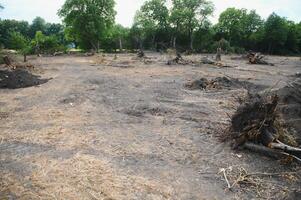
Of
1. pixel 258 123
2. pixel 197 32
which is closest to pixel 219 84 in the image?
pixel 258 123

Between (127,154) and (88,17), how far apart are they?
32.0 meters

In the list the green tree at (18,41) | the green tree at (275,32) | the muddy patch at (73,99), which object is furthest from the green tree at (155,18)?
the muddy patch at (73,99)

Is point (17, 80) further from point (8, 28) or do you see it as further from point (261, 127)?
point (8, 28)

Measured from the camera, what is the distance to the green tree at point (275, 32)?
47.7 meters

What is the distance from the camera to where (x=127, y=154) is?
19.6ft

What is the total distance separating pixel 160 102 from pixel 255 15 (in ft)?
168

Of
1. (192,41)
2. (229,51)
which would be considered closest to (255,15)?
(192,41)

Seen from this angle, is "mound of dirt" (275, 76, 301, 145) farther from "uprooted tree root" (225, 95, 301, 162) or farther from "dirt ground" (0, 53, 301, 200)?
"dirt ground" (0, 53, 301, 200)

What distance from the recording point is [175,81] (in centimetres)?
1456

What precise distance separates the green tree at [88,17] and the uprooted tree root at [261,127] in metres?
31.2

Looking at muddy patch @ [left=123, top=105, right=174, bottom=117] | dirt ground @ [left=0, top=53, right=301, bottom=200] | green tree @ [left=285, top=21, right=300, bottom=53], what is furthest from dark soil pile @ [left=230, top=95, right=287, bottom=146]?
green tree @ [left=285, top=21, right=300, bottom=53]

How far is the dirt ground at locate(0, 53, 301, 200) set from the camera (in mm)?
4672

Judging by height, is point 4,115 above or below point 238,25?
below

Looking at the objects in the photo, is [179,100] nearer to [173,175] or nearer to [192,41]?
[173,175]
